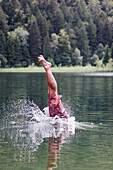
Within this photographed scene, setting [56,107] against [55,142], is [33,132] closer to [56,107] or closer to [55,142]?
[56,107]

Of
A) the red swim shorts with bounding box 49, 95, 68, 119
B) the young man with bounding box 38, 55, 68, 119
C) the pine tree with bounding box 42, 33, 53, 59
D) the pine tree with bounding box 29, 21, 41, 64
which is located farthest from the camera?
the pine tree with bounding box 29, 21, 41, 64

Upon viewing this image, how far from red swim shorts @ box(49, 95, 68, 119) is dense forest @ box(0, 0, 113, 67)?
108982 millimetres

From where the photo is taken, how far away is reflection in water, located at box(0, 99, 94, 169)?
1259cm

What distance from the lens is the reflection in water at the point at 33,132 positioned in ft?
41.3

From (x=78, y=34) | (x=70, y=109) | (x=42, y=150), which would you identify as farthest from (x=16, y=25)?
(x=42, y=150)

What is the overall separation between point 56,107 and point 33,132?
5.52 feet

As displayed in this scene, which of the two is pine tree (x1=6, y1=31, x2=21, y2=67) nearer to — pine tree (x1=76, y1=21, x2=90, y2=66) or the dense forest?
the dense forest

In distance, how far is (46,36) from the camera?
527 ft

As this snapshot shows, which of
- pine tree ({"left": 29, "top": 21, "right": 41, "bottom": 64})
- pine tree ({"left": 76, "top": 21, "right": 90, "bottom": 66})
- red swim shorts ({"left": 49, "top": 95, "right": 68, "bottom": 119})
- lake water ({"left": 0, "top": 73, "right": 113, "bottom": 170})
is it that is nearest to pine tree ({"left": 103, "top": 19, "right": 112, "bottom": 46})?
pine tree ({"left": 76, "top": 21, "right": 90, "bottom": 66})

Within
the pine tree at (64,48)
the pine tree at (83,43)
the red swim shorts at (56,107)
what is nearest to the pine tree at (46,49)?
the pine tree at (64,48)

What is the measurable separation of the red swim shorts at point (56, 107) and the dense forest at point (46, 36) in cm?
10898

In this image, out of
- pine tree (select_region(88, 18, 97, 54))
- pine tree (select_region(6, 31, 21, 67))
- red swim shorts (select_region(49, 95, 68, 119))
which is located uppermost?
pine tree (select_region(88, 18, 97, 54))

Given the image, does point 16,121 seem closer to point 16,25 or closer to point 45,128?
point 45,128

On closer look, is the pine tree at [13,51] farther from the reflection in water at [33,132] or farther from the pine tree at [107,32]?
the reflection in water at [33,132]
